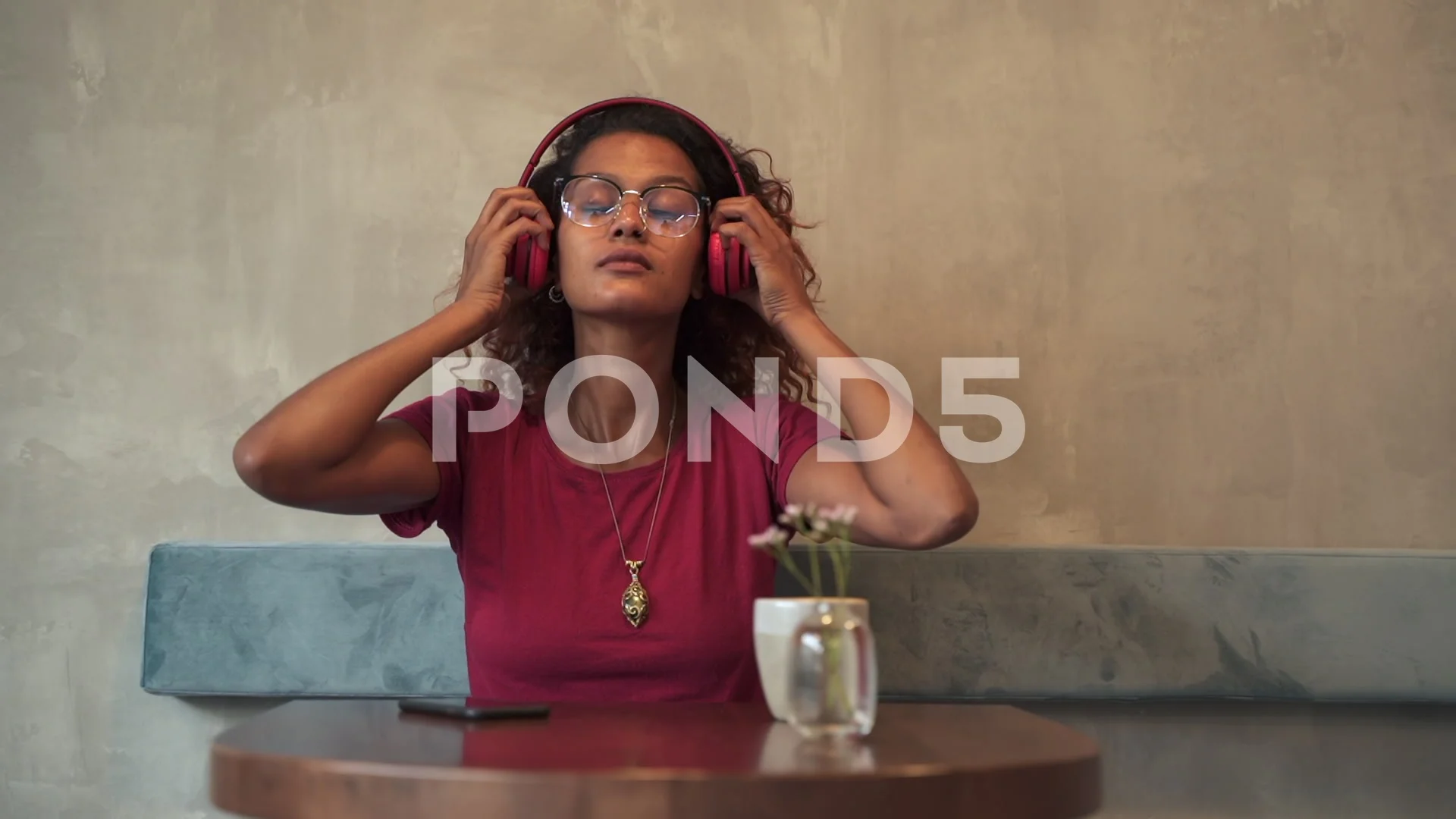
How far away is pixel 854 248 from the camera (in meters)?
2.21

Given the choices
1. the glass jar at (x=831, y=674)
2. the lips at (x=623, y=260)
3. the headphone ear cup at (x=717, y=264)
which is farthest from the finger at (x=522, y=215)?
the glass jar at (x=831, y=674)

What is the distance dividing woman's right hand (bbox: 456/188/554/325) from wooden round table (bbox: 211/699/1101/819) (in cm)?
73

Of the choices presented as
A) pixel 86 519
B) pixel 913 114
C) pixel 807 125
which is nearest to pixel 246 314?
pixel 86 519

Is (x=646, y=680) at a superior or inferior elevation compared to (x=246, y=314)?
inferior

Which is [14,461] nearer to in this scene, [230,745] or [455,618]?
[455,618]

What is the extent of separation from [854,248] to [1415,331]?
→ 1050 mm

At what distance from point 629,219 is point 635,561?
493mm

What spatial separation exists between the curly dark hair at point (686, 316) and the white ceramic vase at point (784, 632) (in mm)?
839

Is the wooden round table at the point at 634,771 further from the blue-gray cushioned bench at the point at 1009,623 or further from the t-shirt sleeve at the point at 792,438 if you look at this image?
the blue-gray cushioned bench at the point at 1009,623

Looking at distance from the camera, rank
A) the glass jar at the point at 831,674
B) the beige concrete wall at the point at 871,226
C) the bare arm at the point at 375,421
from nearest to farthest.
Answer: the glass jar at the point at 831,674
the bare arm at the point at 375,421
the beige concrete wall at the point at 871,226

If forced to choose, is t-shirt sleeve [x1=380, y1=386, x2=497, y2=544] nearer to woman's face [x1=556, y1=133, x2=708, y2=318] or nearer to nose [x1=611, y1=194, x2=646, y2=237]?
woman's face [x1=556, y1=133, x2=708, y2=318]

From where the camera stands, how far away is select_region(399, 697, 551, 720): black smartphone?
1.16m

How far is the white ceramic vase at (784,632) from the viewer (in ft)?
3.56

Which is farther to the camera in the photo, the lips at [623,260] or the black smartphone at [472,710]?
the lips at [623,260]
